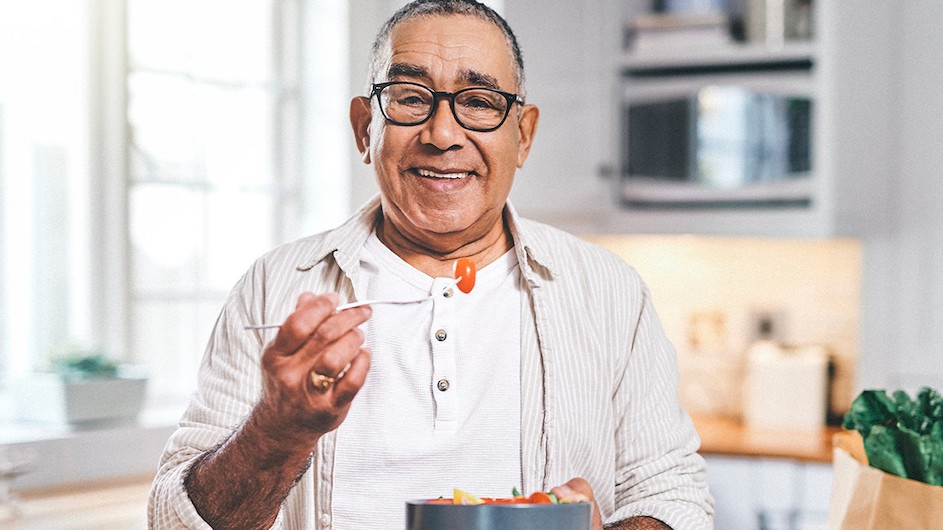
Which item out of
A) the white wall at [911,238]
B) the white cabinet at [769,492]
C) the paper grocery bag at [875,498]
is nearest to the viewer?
the paper grocery bag at [875,498]

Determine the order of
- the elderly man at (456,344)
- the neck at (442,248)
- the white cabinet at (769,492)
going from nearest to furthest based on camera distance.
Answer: the elderly man at (456,344) < the neck at (442,248) < the white cabinet at (769,492)

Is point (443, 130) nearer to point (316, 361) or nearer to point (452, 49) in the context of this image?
point (452, 49)

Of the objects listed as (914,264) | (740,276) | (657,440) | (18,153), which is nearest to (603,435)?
(657,440)

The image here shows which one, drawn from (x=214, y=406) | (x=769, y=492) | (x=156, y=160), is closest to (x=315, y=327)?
(x=214, y=406)

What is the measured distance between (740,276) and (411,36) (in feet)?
8.04

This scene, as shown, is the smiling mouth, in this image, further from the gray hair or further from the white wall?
the white wall

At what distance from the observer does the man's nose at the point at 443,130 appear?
1.29 meters

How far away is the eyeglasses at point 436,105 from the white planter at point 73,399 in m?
1.47

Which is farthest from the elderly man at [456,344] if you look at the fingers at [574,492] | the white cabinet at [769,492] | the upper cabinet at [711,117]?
the upper cabinet at [711,117]

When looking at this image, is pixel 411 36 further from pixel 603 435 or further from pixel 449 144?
pixel 603 435

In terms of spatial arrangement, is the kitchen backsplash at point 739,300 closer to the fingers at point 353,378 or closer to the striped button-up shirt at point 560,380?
the striped button-up shirt at point 560,380

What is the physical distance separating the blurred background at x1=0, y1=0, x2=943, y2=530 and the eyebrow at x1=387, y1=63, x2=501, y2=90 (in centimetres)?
145

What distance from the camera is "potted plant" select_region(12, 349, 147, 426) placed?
2488 millimetres

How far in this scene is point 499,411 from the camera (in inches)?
52.4
